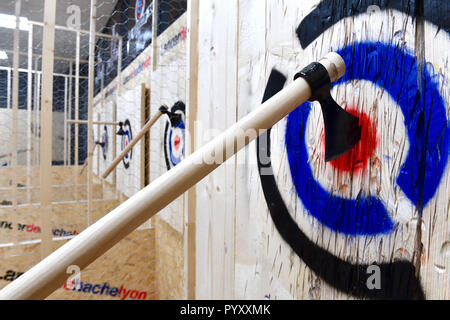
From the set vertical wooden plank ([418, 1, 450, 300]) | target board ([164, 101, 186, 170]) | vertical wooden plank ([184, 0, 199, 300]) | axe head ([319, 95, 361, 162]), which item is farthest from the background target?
vertical wooden plank ([418, 1, 450, 300])

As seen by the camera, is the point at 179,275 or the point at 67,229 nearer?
the point at 179,275

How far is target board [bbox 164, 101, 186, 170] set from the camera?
1596mm

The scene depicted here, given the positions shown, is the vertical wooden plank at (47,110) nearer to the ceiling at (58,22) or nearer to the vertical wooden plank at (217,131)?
the vertical wooden plank at (217,131)

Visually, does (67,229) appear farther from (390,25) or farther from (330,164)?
(390,25)

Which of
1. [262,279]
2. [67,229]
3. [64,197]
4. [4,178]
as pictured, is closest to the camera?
[262,279]

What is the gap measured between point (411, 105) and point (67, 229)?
9.60ft

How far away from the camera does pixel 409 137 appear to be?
0.42 m

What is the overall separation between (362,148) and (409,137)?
76 millimetres

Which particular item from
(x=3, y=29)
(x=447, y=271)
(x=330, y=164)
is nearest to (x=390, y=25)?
(x=330, y=164)

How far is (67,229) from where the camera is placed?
8.48 ft

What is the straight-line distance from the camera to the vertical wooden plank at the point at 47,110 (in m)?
1.05

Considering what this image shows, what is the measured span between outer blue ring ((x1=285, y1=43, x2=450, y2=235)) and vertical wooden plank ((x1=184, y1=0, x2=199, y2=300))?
0.48 meters

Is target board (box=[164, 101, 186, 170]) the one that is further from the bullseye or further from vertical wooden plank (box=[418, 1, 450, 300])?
vertical wooden plank (box=[418, 1, 450, 300])

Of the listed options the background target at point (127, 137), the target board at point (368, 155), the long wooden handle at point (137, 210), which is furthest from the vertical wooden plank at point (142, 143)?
the long wooden handle at point (137, 210)
